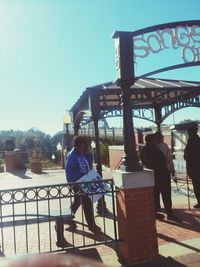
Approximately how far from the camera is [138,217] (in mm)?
4730

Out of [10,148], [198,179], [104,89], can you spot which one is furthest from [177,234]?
[10,148]

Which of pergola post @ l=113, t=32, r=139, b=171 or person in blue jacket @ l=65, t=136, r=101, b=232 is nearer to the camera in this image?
pergola post @ l=113, t=32, r=139, b=171

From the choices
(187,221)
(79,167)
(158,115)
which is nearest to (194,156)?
(187,221)

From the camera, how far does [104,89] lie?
8.29m

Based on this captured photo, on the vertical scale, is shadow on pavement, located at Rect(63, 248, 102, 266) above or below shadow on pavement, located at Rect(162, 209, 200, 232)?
below

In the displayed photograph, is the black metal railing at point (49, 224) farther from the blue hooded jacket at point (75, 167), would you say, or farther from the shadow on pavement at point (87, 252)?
the blue hooded jacket at point (75, 167)

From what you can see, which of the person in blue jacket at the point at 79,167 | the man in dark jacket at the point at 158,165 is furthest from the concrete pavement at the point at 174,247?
the person in blue jacket at the point at 79,167

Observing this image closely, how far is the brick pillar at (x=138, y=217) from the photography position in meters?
4.70

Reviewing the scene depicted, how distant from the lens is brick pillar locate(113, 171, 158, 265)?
4699 millimetres

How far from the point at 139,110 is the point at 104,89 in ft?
20.3

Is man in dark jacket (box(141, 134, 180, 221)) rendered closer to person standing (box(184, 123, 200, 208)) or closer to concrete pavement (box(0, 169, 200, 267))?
concrete pavement (box(0, 169, 200, 267))

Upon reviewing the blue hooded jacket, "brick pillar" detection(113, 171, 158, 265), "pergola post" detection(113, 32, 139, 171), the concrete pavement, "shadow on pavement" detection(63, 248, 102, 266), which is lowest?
"shadow on pavement" detection(63, 248, 102, 266)

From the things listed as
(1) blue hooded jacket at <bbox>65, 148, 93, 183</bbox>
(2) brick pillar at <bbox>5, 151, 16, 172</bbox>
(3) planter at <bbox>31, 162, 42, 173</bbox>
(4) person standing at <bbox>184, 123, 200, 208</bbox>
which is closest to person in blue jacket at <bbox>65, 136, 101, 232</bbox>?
(1) blue hooded jacket at <bbox>65, 148, 93, 183</bbox>

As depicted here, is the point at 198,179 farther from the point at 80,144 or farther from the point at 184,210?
the point at 80,144
